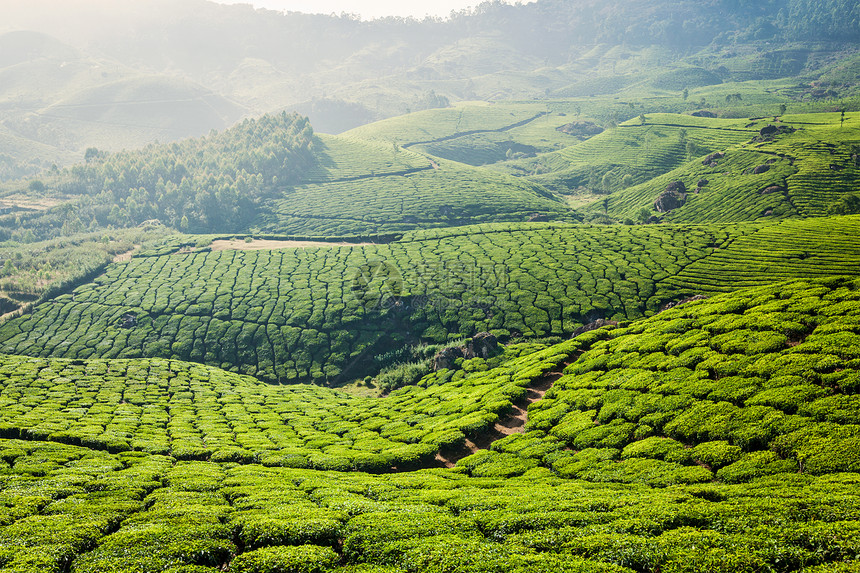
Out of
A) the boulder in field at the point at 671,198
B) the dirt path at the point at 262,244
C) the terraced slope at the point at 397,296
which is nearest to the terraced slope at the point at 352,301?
the terraced slope at the point at 397,296

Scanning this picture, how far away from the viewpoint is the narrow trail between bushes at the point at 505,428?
A: 124 feet

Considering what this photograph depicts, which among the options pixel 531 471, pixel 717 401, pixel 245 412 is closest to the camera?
pixel 717 401

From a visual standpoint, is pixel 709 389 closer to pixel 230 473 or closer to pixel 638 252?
pixel 230 473

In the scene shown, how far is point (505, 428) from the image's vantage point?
131 ft

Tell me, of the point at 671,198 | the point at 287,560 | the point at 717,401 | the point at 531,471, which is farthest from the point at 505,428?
the point at 671,198

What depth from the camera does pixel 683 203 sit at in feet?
469

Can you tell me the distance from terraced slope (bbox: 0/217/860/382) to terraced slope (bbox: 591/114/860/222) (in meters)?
30.3

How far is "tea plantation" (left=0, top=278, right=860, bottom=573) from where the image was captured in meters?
19.3

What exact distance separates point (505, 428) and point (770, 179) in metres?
134

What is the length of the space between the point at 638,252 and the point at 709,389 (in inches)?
2575
